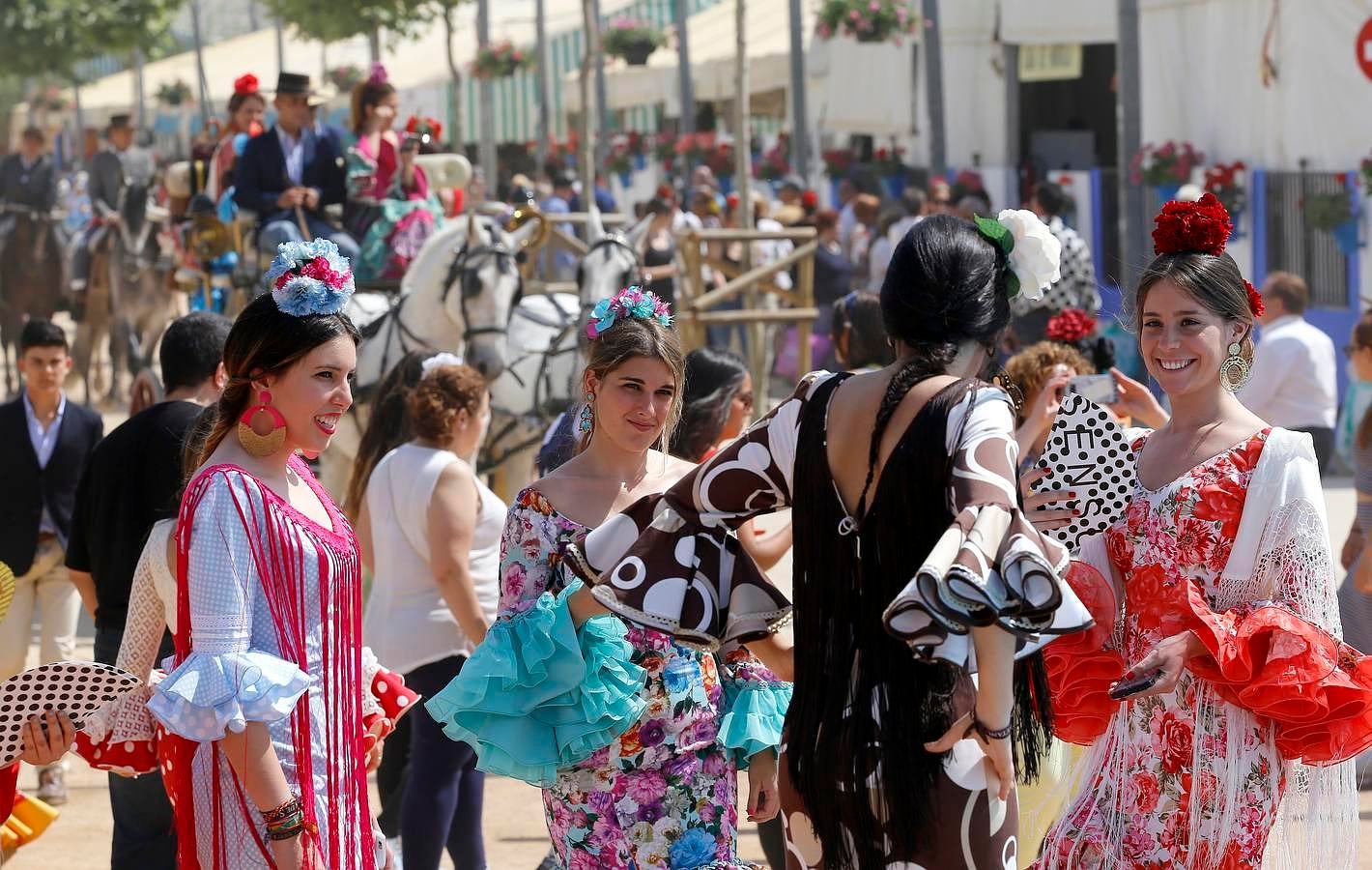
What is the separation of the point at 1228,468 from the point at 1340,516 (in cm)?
838

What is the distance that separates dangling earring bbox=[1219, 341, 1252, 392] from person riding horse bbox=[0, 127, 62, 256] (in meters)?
17.2

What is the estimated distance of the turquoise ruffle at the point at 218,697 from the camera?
3211 mm

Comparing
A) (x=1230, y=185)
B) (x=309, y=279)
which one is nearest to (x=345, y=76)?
(x=1230, y=185)

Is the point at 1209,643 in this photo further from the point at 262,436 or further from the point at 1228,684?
the point at 262,436

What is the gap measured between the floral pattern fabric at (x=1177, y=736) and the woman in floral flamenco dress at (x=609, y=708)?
674 mm

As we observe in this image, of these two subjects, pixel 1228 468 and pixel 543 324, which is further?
pixel 543 324

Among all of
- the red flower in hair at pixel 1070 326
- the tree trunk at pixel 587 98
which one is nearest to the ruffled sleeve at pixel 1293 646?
the red flower in hair at pixel 1070 326

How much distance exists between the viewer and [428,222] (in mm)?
11438

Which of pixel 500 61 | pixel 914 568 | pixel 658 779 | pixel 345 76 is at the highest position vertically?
pixel 345 76

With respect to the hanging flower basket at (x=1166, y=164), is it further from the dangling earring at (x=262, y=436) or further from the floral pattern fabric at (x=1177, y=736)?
the dangling earring at (x=262, y=436)

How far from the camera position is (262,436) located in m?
3.47

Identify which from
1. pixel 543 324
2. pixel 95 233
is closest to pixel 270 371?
pixel 543 324

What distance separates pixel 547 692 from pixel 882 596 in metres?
0.89

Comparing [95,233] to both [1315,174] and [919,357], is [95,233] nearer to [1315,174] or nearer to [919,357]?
[1315,174]
